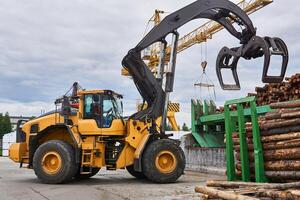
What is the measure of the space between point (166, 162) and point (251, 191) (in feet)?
21.1

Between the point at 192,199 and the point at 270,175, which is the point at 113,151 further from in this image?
the point at 270,175

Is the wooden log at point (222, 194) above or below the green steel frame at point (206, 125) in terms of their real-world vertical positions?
below

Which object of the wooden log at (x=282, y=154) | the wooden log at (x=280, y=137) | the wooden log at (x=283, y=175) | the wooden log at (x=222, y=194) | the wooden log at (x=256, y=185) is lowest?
the wooden log at (x=222, y=194)

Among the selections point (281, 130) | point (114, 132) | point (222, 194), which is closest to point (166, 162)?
point (114, 132)

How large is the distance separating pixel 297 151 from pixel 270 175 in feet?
1.97

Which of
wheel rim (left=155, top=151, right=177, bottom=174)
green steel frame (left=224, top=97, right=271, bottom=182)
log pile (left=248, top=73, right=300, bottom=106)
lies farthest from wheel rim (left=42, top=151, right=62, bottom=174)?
green steel frame (left=224, top=97, right=271, bottom=182)

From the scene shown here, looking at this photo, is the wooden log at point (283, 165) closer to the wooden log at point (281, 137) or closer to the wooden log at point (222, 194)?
the wooden log at point (281, 137)

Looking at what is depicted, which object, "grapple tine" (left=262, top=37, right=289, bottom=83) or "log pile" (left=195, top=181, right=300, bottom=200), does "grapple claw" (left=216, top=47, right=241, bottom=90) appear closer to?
"grapple tine" (left=262, top=37, right=289, bottom=83)

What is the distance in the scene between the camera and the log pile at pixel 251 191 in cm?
506

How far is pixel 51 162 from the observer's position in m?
11.7

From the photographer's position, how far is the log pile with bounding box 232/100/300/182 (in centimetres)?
589

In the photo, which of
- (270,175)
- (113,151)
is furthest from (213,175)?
(270,175)

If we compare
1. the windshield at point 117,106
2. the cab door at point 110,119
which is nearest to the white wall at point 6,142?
the windshield at point 117,106

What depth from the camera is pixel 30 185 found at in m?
11.2
